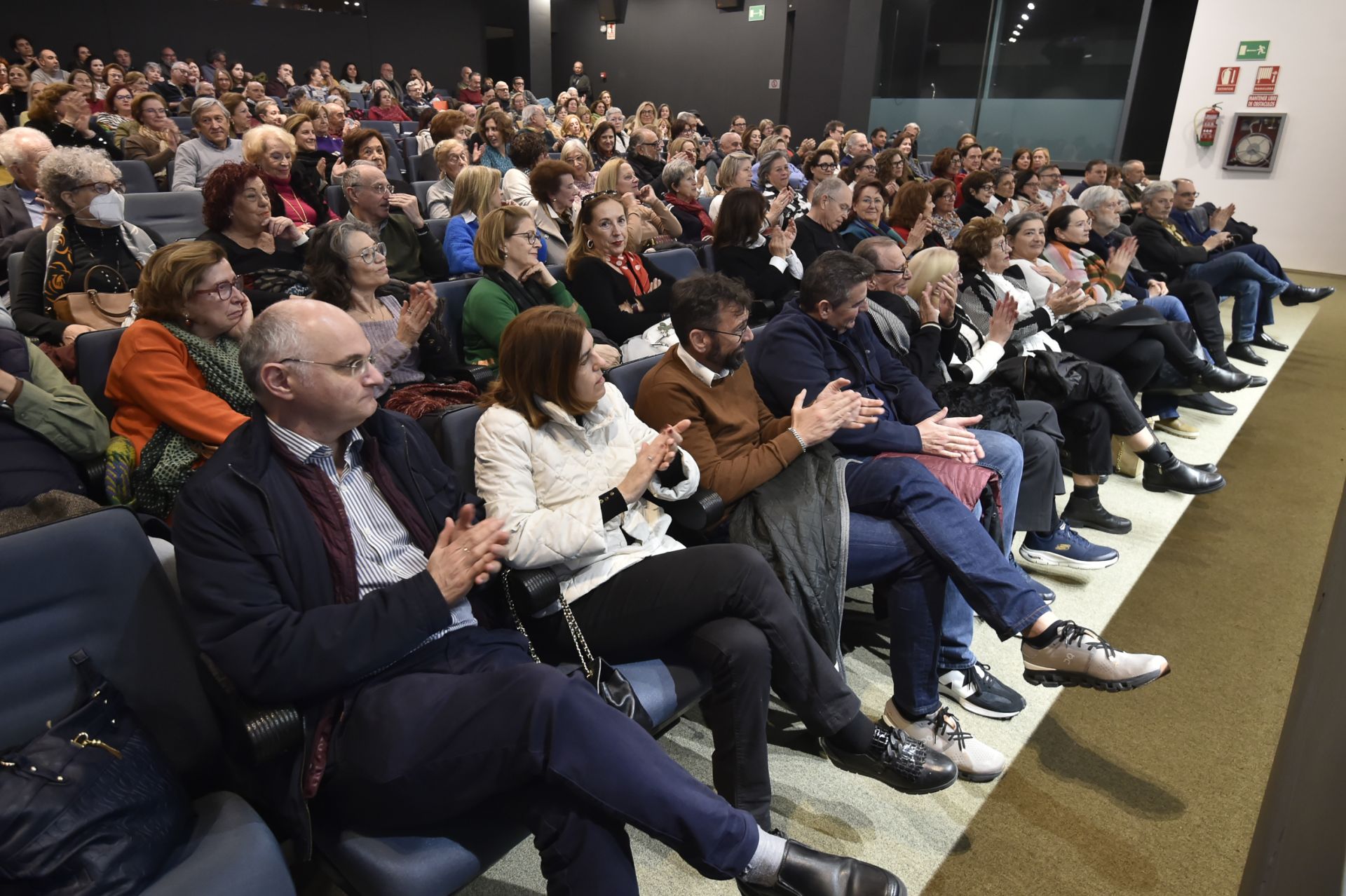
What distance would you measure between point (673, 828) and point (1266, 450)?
4103 mm

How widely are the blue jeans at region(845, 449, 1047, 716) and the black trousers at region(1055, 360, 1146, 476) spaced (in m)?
1.45

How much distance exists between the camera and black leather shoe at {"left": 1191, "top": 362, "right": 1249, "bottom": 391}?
12.3 ft

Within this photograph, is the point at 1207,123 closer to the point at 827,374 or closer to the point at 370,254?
the point at 827,374

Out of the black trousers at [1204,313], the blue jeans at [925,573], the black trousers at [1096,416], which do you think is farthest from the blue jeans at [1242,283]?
the blue jeans at [925,573]

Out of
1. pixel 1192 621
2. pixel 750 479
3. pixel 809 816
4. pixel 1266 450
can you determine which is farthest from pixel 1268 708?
pixel 1266 450

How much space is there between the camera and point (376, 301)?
2.76 m

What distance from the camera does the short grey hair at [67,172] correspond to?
8.77 feet

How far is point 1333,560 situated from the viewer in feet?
4.61

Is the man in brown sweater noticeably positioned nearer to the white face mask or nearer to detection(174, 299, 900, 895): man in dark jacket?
detection(174, 299, 900, 895): man in dark jacket

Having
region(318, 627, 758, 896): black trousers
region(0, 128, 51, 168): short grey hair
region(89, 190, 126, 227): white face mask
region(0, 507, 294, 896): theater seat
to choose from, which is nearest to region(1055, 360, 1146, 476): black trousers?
region(318, 627, 758, 896): black trousers

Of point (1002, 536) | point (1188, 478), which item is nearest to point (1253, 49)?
point (1188, 478)

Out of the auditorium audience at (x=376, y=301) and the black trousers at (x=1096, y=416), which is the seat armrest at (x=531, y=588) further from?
the black trousers at (x=1096, y=416)

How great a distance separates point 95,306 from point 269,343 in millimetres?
1696

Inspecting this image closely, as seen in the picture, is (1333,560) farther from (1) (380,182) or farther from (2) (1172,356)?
(1) (380,182)
